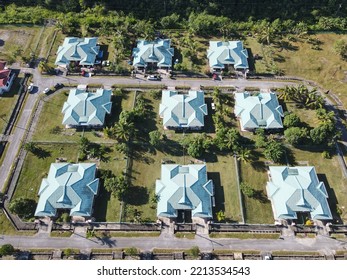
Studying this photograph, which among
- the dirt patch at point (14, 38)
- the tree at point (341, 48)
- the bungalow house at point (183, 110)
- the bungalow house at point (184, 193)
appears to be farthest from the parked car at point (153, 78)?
the tree at point (341, 48)

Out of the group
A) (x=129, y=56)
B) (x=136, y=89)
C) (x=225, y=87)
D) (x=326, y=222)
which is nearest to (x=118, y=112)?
(x=136, y=89)

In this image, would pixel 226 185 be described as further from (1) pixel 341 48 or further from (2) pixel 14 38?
(2) pixel 14 38

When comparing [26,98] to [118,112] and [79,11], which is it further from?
[79,11]

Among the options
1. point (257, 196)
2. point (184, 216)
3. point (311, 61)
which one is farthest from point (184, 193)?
point (311, 61)

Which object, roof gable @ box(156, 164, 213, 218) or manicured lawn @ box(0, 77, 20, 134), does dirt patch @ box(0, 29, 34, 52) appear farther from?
roof gable @ box(156, 164, 213, 218)

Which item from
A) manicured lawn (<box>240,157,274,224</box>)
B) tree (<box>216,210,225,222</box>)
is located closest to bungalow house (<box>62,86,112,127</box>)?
tree (<box>216,210,225,222</box>)

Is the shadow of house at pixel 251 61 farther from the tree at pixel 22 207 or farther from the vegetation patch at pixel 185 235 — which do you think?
the tree at pixel 22 207
